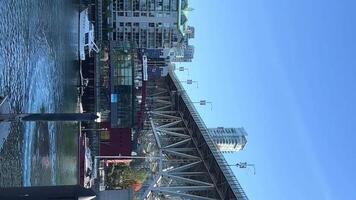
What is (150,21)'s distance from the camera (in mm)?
120312

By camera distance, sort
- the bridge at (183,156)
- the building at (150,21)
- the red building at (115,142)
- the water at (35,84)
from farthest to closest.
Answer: the building at (150,21), the bridge at (183,156), the red building at (115,142), the water at (35,84)

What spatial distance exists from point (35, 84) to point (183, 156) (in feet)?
153

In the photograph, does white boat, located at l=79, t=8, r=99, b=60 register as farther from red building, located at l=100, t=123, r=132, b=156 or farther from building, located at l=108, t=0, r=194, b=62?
building, located at l=108, t=0, r=194, b=62

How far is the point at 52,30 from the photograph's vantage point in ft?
137

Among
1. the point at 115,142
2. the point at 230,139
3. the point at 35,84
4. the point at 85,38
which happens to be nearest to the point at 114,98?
the point at 115,142

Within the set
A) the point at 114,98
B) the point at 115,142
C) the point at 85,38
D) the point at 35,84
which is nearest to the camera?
the point at 35,84

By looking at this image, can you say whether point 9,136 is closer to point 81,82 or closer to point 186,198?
point 81,82

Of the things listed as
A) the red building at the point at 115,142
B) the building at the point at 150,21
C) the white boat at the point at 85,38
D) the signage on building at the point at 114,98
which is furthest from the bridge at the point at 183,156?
the building at the point at 150,21

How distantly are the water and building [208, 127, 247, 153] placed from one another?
9016 cm

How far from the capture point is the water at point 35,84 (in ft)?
88.0

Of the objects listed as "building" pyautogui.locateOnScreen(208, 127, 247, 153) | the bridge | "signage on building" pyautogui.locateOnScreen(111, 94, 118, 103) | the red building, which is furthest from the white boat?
"building" pyautogui.locateOnScreen(208, 127, 247, 153)

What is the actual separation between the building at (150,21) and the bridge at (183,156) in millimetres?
20931

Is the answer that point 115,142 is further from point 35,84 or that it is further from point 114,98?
point 35,84

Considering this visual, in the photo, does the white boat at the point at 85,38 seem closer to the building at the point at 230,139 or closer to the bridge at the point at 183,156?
the bridge at the point at 183,156
